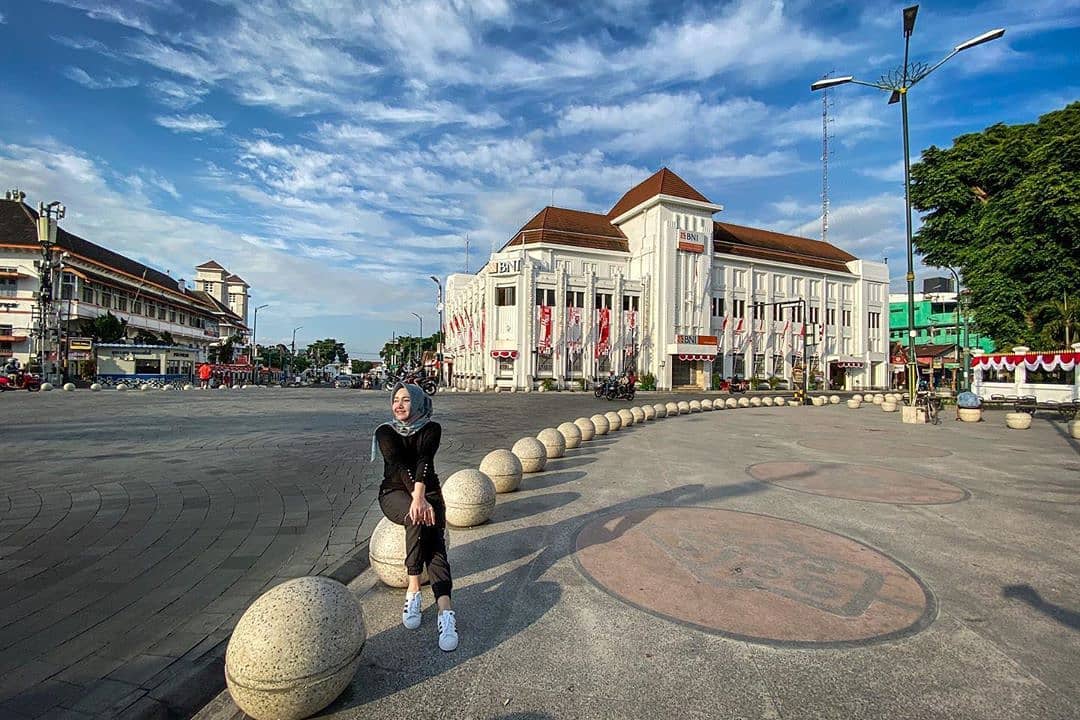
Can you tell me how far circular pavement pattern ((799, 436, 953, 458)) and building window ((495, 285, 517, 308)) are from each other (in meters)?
36.0

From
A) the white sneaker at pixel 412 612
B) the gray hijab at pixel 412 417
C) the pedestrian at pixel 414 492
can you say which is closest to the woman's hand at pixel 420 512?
the pedestrian at pixel 414 492

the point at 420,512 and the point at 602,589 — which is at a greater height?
the point at 420,512

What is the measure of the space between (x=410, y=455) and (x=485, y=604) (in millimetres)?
1276

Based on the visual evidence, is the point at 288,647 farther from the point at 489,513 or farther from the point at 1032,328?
the point at 1032,328

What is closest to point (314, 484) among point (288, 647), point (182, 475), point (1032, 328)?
point (182, 475)

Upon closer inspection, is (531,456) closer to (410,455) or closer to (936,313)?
(410,455)

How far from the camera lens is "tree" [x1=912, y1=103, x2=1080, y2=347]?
77.8ft

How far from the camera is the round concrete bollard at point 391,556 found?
3783mm

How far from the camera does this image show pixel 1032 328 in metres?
25.7

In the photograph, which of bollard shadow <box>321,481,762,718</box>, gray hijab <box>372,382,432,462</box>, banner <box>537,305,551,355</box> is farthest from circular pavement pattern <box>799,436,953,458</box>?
banner <box>537,305,551,355</box>

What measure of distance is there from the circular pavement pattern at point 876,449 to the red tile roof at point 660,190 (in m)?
42.4

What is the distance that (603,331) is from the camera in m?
47.3

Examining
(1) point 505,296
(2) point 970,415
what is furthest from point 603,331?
(2) point 970,415

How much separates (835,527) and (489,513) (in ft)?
12.5
